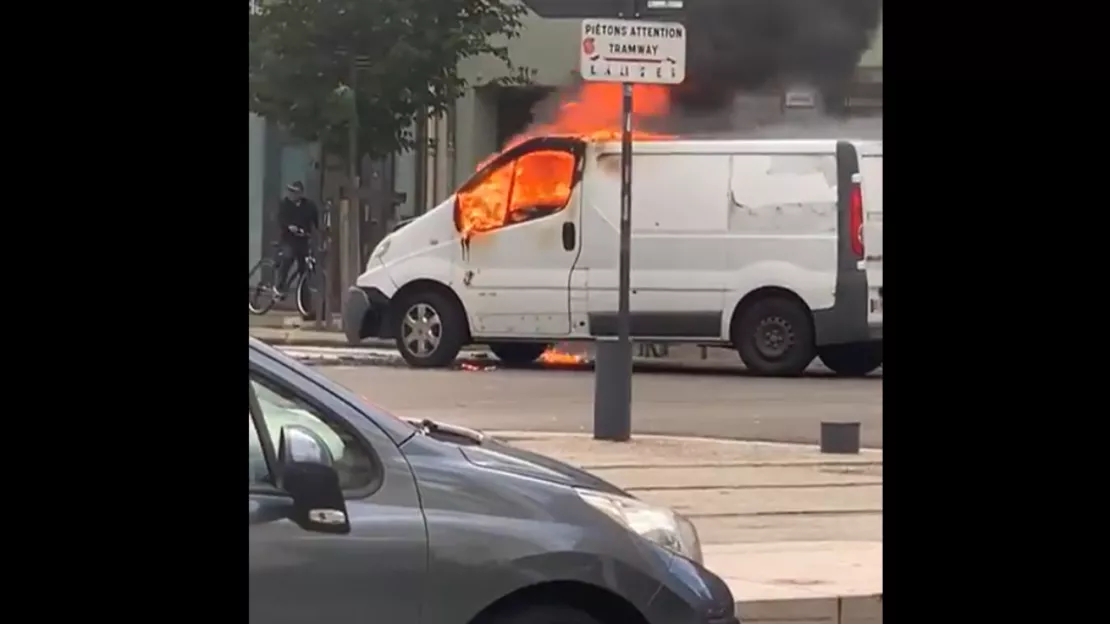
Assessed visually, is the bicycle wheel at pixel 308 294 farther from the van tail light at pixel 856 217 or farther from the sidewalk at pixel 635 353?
the van tail light at pixel 856 217

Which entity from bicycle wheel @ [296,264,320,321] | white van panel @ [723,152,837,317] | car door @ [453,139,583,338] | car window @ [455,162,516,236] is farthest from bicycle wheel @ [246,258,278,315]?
white van panel @ [723,152,837,317]

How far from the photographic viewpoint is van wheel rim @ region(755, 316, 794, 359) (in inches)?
486

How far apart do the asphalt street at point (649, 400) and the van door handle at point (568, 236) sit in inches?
37.9

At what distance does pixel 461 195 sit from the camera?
12.0 m

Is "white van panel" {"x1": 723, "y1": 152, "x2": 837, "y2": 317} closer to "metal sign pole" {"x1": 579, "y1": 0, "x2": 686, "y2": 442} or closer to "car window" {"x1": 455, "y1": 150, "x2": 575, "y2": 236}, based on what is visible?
"car window" {"x1": 455, "y1": 150, "x2": 575, "y2": 236}

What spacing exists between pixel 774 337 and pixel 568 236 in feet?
5.94

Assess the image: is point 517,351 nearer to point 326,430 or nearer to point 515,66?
point 515,66

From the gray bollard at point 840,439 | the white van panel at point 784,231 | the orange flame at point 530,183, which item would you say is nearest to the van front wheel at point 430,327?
the orange flame at point 530,183

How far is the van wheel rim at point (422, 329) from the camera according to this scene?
12.0 m

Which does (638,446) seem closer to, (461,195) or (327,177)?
(461,195)

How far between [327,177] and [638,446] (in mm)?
4707

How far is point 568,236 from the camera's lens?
1198cm
